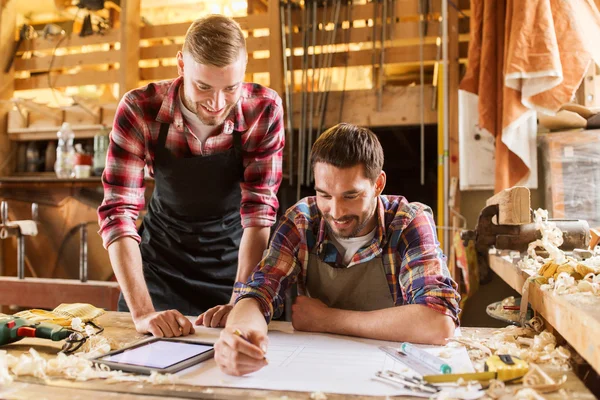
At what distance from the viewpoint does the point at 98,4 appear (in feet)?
13.2

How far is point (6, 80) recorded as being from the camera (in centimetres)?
433

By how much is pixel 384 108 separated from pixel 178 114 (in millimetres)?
2004

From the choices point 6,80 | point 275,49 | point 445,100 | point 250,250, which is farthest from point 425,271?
point 6,80

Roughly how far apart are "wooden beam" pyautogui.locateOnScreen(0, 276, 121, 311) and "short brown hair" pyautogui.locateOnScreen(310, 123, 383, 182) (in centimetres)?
180

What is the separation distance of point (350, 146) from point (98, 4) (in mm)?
3238

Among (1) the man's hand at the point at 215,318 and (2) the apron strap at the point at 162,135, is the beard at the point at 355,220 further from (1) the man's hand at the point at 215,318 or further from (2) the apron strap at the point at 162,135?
(2) the apron strap at the point at 162,135

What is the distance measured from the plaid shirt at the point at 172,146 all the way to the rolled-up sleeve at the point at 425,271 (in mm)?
549

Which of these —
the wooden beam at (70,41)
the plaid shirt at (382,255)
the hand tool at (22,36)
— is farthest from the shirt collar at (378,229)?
the hand tool at (22,36)

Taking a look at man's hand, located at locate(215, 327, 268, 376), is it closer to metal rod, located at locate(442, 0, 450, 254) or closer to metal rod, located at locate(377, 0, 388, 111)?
metal rod, located at locate(442, 0, 450, 254)

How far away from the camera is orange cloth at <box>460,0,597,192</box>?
245 cm

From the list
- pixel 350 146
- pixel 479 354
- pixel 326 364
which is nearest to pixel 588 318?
pixel 479 354

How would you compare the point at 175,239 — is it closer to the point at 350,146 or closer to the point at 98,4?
the point at 350,146

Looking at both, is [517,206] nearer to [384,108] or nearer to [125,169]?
[125,169]

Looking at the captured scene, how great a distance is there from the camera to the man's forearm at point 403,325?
4.71 feet
